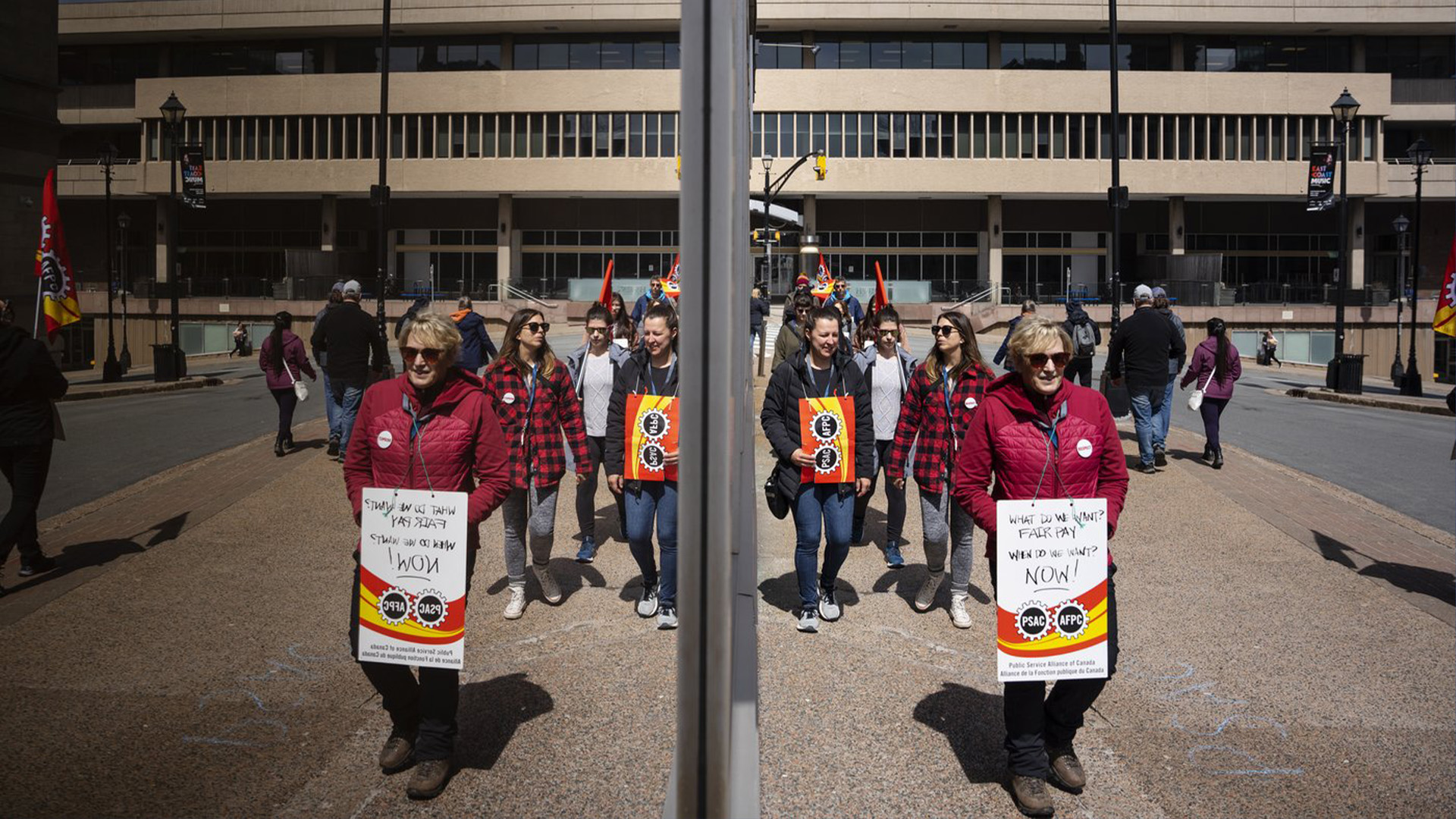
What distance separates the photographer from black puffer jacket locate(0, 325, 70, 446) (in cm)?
382

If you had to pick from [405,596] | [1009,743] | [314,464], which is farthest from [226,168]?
[314,464]

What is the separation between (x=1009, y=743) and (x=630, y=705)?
1517 mm

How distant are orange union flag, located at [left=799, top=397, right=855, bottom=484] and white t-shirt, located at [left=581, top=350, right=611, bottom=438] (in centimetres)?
193

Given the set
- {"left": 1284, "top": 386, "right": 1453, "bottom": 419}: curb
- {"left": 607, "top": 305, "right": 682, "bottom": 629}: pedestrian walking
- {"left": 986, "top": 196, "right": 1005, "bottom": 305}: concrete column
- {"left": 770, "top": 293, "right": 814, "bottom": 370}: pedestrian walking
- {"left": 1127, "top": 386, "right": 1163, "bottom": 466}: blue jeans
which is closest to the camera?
{"left": 607, "top": 305, "right": 682, "bottom": 629}: pedestrian walking

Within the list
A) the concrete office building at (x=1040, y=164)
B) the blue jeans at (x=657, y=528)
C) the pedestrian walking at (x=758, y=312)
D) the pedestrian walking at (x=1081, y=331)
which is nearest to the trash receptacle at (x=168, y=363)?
the blue jeans at (x=657, y=528)

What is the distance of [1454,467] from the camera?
1498cm

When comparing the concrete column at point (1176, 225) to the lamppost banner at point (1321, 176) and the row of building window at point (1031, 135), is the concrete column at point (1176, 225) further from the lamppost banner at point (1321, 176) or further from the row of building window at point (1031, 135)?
the lamppost banner at point (1321, 176)

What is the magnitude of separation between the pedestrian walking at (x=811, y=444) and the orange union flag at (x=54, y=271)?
3855mm

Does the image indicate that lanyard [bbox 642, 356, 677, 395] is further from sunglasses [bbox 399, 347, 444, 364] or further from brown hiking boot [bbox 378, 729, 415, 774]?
brown hiking boot [bbox 378, 729, 415, 774]

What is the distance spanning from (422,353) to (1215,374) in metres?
11.1

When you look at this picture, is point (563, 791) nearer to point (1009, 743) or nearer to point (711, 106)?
point (1009, 743)

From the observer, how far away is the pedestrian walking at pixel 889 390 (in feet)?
28.0


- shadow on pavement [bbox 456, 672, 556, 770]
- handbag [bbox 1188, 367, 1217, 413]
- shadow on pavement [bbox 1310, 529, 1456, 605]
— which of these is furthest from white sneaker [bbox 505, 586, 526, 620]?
handbag [bbox 1188, 367, 1217, 413]

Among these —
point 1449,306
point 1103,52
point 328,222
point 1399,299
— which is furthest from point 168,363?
point 1103,52
